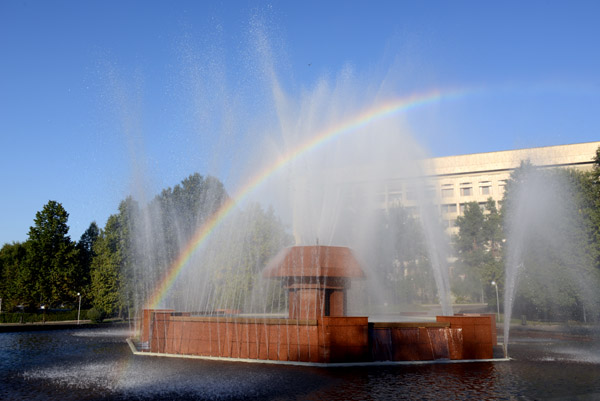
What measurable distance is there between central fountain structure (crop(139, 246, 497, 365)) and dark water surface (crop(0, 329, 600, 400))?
0.81 meters

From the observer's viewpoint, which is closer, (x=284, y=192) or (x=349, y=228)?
(x=284, y=192)

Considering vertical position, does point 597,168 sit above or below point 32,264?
above

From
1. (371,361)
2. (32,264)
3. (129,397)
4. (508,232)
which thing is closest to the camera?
(129,397)

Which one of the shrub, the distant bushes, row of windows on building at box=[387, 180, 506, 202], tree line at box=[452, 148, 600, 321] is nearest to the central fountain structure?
tree line at box=[452, 148, 600, 321]

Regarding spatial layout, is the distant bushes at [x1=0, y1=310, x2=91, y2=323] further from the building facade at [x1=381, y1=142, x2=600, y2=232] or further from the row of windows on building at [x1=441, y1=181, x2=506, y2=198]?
the row of windows on building at [x1=441, y1=181, x2=506, y2=198]

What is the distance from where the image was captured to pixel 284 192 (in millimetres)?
24672

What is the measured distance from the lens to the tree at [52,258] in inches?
1922

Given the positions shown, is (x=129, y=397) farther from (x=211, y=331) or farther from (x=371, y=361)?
(x=371, y=361)

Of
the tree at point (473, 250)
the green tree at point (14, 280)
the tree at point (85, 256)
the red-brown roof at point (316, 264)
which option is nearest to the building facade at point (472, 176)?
the tree at point (473, 250)

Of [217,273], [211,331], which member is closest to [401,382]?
[211,331]

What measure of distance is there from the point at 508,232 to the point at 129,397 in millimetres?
43806

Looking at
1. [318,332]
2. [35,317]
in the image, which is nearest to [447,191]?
[35,317]

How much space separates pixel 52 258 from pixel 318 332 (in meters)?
45.8

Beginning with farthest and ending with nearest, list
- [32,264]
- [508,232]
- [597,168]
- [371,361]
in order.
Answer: [32,264], [508,232], [597,168], [371,361]
